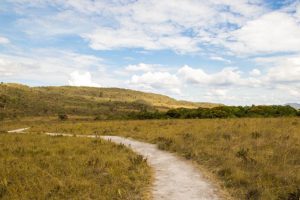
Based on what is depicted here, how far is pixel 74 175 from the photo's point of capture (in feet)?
38.1

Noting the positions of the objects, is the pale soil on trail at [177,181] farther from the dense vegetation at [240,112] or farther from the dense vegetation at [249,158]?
the dense vegetation at [240,112]

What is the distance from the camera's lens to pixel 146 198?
30.9 feet

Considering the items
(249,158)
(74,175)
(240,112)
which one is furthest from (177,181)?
(240,112)

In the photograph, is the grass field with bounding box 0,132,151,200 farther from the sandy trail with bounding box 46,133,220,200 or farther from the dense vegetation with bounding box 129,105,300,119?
the dense vegetation with bounding box 129,105,300,119

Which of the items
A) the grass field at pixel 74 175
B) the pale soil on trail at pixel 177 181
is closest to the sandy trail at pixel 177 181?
the pale soil on trail at pixel 177 181

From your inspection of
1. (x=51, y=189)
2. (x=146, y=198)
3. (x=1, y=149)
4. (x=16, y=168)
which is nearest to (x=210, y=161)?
(x=146, y=198)

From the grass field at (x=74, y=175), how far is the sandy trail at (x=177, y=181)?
47cm

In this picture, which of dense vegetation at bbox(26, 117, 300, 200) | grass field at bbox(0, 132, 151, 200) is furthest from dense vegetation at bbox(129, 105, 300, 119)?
grass field at bbox(0, 132, 151, 200)

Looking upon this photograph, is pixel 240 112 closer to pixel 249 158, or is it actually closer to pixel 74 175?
pixel 249 158

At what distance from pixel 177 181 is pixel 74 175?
355 centimetres

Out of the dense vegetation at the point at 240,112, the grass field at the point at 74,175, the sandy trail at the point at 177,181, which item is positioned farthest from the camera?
the dense vegetation at the point at 240,112

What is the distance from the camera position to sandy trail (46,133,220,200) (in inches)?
377

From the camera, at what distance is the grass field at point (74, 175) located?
32.2ft

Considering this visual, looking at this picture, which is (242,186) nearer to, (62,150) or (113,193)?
(113,193)
